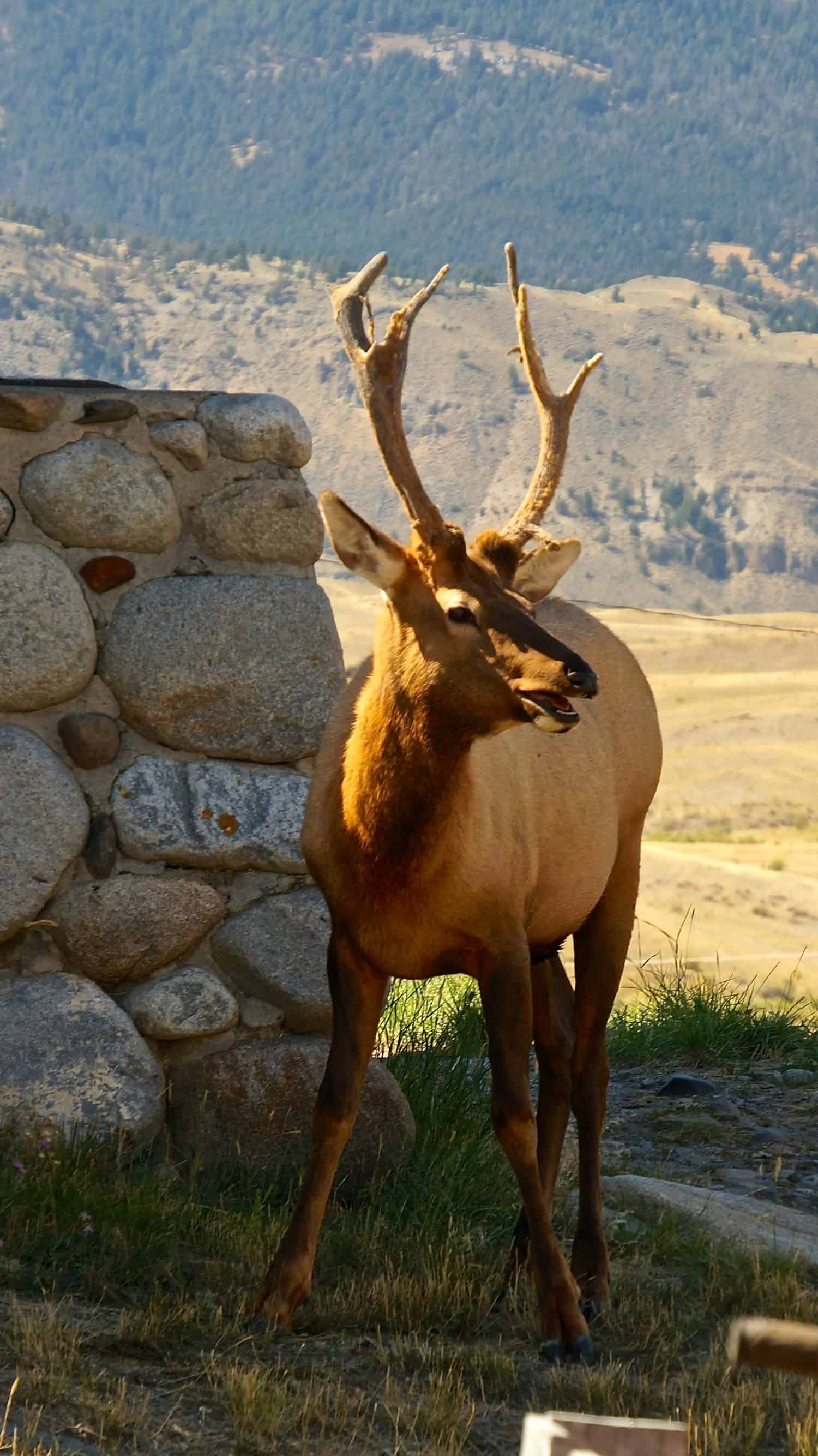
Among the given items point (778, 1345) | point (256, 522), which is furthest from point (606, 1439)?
point (256, 522)

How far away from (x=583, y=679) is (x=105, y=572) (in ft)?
6.66

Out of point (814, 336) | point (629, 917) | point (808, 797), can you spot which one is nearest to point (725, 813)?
point (808, 797)

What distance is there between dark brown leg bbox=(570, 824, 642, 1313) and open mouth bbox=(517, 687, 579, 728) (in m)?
1.20

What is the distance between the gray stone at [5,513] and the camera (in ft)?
18.0

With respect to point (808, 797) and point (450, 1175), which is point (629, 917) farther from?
point (808, 797)

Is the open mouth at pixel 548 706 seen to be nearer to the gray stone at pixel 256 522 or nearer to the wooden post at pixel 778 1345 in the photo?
the gray stone at pixel 256 522

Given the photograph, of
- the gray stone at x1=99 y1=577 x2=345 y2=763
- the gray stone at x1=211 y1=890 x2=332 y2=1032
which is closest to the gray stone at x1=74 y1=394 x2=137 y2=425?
the gray stone at x1=99 y1=577 x2=345 y2=763

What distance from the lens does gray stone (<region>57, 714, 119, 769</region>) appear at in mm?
5508

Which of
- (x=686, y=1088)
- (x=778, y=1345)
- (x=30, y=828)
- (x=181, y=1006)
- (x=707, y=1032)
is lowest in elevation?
(x=707, y=1032)

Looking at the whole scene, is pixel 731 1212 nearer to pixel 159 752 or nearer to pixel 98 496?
pixel 159 752

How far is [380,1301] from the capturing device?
15.2 feet

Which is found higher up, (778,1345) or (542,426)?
(778,1345)

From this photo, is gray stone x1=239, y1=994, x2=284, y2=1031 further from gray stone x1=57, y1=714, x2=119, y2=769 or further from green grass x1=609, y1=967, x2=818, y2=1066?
green grass x1=609, y1=967, x2=818, y2=1066

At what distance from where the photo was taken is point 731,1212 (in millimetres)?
5703
